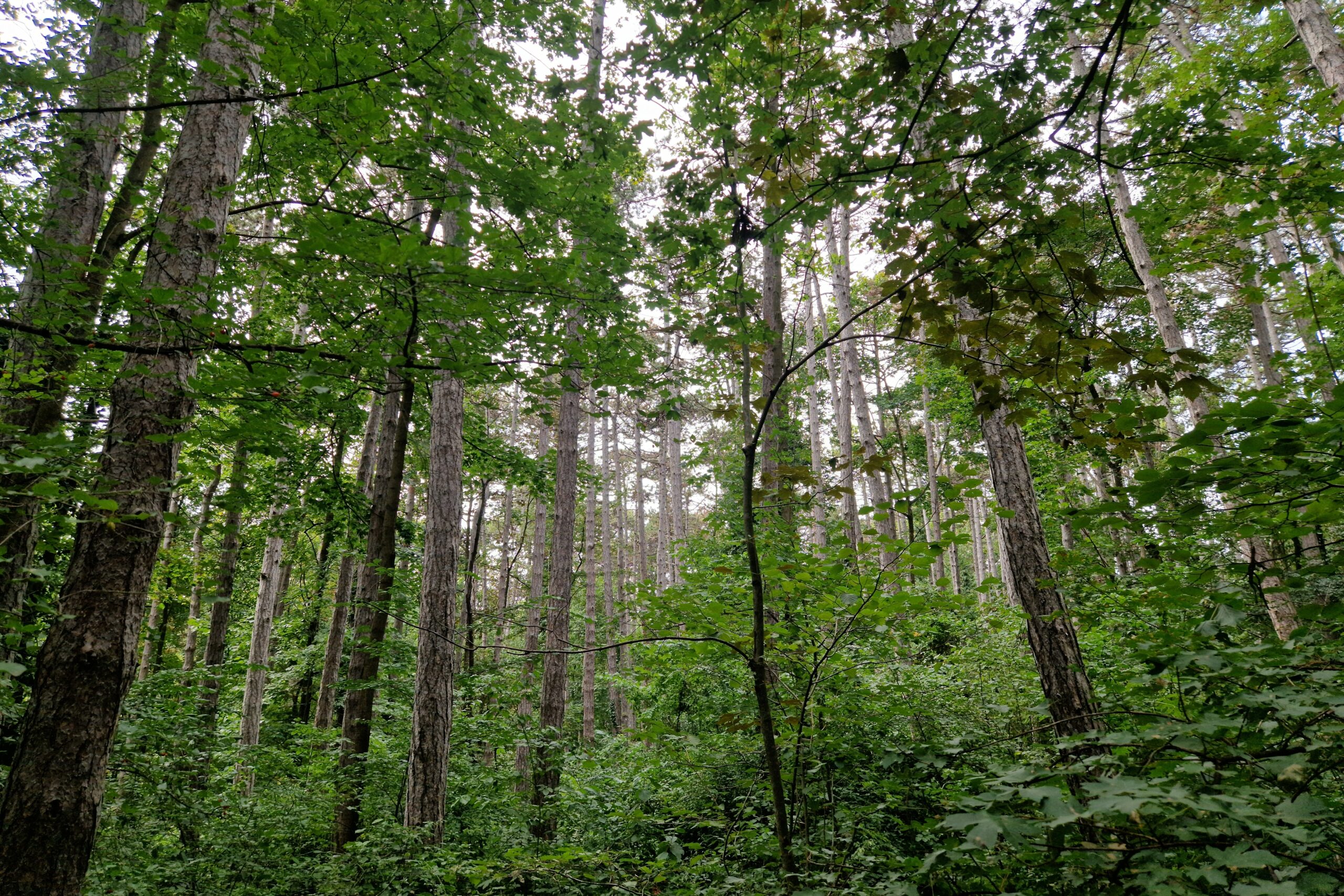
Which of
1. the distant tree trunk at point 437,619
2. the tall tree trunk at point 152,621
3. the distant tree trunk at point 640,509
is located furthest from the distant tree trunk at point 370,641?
the distant tree trunk at point 640,509

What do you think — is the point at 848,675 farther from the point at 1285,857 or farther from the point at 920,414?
the point at 920,414

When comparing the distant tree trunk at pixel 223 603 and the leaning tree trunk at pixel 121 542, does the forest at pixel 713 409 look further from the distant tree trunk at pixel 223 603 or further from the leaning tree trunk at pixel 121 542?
the distant tree trunk at pixel 223 603

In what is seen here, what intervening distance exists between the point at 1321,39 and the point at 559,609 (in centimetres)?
1062

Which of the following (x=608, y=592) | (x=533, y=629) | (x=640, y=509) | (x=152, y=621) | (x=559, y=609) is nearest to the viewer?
(x=559, y=609)

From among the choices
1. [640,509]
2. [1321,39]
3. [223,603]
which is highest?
[1321,39]

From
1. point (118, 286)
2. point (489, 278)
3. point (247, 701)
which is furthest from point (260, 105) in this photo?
point (247, 701)

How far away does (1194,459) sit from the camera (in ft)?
6.66

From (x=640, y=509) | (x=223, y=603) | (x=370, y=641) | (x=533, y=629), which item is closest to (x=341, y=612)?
(x=223, y=603)

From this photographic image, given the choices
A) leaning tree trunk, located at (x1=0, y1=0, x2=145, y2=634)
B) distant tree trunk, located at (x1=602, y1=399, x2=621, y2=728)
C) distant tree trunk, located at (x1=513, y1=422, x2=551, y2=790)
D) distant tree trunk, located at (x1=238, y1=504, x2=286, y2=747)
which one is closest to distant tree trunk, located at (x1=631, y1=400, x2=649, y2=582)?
distant tree trunk, located at (x1=602, y1=399, x2=621, y2=728)

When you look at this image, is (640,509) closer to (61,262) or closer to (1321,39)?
(1321,39)

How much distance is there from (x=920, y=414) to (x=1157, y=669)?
23794 millimetres

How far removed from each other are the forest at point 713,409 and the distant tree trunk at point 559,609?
1.54 ft

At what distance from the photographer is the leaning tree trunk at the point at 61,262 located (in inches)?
106

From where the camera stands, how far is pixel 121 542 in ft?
10.1
